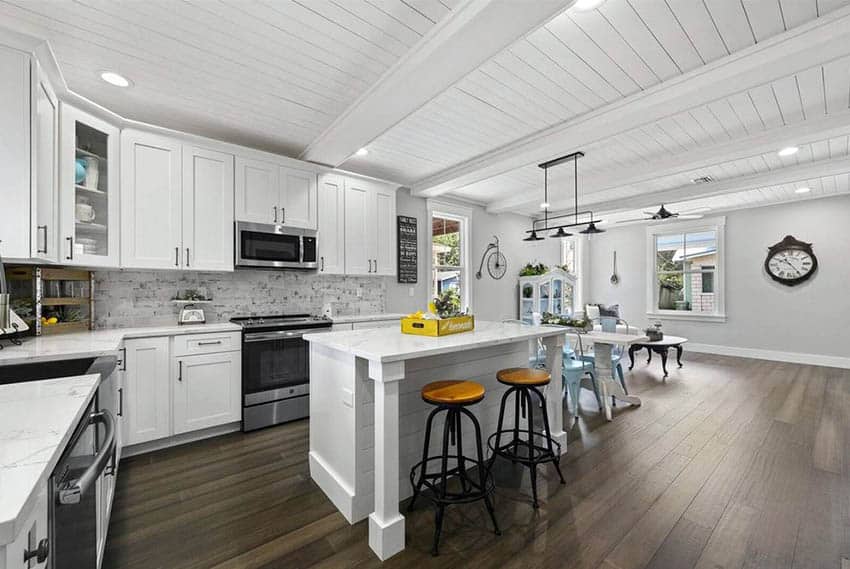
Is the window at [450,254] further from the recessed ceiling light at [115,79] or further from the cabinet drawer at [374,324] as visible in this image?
the recessed ceiling light at [115,79]

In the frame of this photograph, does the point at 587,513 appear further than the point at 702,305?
No

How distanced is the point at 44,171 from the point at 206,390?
184 centimetres

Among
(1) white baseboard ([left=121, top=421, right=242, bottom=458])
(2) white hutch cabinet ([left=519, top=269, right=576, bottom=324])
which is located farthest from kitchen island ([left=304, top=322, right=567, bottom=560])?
(2) white hutch cabinet ([left=519, top=269, right=576, bottom=324])

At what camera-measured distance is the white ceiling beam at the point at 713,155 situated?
3012mm

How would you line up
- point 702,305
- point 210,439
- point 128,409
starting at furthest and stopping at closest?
point 702,305 < point 210,439 < point 128,409

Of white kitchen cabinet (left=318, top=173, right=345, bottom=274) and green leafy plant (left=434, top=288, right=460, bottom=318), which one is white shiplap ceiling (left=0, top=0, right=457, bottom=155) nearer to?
white kitchen cabinet (left=318, top=173, right=345, bottom=274)

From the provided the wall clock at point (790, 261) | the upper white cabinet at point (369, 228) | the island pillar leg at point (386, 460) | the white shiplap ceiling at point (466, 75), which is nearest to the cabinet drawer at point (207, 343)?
the upper white cabinet at point (369, 228)

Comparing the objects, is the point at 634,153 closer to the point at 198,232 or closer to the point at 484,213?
the point at 484,213

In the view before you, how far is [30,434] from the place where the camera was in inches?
35.9

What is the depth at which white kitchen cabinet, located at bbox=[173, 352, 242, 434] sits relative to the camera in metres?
2.93

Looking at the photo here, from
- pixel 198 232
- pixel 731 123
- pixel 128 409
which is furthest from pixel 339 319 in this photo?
pixel 731 123

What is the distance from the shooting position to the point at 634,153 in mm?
3941

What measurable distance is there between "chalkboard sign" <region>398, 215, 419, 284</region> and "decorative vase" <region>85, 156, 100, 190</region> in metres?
3.04

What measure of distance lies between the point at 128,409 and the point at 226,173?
2.08 m
